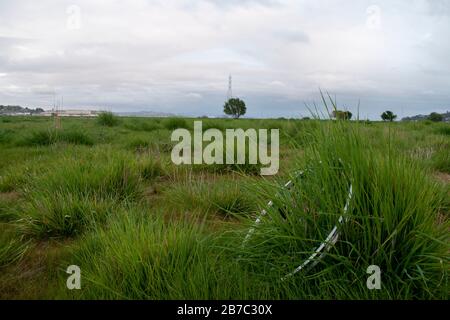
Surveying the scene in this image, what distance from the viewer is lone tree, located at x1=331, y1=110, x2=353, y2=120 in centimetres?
186

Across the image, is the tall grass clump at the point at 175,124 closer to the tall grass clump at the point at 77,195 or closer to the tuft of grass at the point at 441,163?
the tall grass clump at the point at 77,195

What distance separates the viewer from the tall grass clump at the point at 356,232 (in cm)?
143

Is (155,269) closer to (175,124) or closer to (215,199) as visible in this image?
(215,199)

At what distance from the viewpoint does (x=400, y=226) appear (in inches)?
57.8

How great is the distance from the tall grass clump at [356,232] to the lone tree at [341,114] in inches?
5.8

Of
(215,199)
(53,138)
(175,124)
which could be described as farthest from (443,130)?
(53,138)

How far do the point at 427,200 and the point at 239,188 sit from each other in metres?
1.48

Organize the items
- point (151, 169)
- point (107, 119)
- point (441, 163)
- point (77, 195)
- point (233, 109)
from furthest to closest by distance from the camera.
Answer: point (233, 109) → point (107, 119) → point (441, 163) → point (151, 169) → point (77, 195)

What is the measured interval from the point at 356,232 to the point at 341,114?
730 mm

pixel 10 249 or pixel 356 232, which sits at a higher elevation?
pixel 356 232

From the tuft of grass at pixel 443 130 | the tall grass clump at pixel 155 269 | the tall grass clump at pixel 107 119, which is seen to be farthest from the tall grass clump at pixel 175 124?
the tall grass clump at pixel 155 269

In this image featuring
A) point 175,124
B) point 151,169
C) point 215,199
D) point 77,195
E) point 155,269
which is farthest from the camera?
point 175,124

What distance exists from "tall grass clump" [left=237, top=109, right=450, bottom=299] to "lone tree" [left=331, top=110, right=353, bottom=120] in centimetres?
15

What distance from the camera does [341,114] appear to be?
6.39 feet
